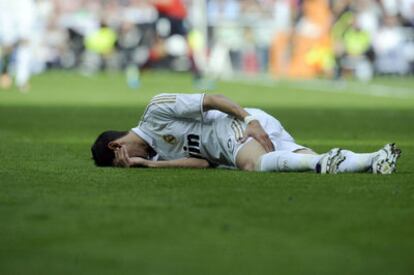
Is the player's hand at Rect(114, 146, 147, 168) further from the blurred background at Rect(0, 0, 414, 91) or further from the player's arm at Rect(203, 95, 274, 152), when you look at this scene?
the blurred background at Rect(0, 0, 414, 91)

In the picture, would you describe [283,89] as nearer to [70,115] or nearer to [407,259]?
[70,115]

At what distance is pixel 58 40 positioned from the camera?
150ft

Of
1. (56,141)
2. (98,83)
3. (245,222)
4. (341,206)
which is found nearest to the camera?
(245,222)

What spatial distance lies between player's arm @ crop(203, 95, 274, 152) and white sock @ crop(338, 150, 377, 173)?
0.55 m

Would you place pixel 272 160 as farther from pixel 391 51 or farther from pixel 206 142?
pixel 391 51

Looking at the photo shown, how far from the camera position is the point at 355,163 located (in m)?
8.84

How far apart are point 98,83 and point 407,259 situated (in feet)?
89.6

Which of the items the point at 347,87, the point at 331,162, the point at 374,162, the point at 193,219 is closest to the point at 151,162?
A: the point at 331,162

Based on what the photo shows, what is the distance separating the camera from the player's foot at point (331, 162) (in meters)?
8.90

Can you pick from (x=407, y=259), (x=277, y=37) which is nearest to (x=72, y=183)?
(x=407, y=259)

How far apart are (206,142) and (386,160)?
142cm

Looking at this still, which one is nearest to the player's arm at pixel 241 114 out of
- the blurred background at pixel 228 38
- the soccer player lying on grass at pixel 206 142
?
the soccer player lying on grass at pixel 206 142

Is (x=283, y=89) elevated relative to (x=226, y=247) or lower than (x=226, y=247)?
lower

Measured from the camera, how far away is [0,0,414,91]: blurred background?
37.8 metres
